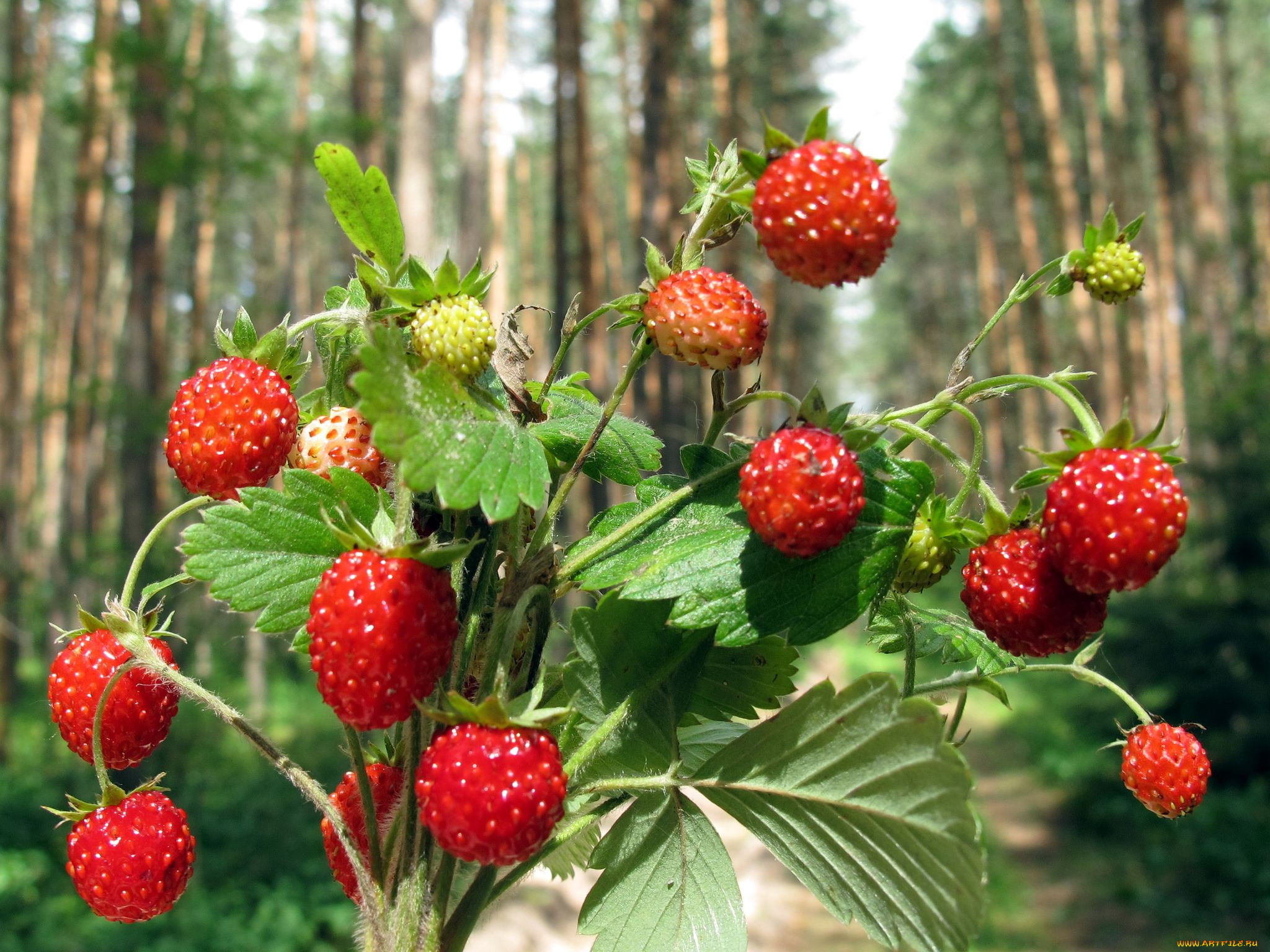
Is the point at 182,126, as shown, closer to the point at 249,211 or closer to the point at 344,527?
the point at 344,527

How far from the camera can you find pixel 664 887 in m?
0.76

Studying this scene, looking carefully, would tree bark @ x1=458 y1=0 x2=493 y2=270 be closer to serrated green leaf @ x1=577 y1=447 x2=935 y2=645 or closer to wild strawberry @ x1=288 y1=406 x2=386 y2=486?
wild strawberry @ x1=288 y1=406 x2=386 y2=486

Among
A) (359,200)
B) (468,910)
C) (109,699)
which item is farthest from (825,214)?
(109,699)

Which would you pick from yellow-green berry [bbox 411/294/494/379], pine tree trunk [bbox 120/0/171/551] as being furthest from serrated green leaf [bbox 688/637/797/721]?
pine tree trunk [bbox 120/0/171/551]

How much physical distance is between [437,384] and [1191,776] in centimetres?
69

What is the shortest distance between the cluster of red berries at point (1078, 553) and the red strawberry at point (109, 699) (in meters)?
0.68

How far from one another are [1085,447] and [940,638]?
0.87 feet

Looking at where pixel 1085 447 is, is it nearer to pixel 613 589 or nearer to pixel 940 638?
pixel 940 638

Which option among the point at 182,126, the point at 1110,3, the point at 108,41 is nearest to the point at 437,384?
the point at 182,126

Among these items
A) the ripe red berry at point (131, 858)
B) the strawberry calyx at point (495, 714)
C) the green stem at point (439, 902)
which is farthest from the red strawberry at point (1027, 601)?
the ripe red berry at point (131, 858)

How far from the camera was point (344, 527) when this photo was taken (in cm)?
70

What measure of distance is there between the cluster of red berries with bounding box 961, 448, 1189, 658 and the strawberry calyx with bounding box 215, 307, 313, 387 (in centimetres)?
59

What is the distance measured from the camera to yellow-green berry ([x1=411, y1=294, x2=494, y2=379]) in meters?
0.70

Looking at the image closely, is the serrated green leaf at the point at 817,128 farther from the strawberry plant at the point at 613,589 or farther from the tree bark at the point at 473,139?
the tree bark at the point at 473,139
